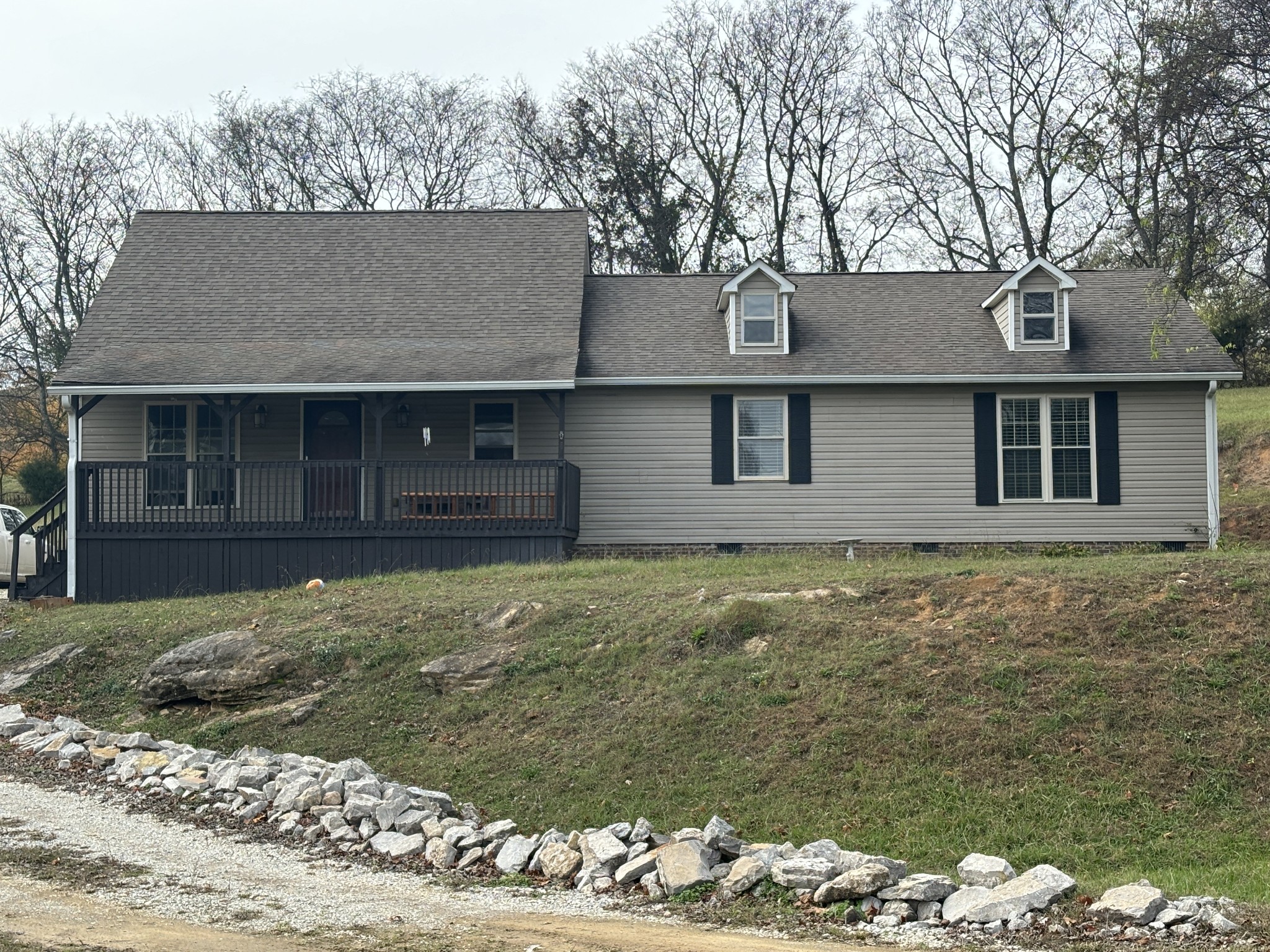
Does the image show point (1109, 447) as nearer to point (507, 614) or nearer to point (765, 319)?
point (765, 319)

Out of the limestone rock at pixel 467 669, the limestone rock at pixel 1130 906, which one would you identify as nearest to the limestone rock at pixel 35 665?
the limestone rock at pixel 467 669

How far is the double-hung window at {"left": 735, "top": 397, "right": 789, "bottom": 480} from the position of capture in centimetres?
1900

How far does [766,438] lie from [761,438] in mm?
83

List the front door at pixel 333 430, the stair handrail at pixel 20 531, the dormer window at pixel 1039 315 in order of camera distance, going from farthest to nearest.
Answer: the front door at pixel 333 430
the dormer window at pixel 1039 315
the stair handrail at pixel 20 531

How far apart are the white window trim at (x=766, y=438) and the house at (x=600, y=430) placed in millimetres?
38

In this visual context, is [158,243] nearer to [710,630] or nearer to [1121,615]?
[710,630]

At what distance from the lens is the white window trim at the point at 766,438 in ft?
62.1

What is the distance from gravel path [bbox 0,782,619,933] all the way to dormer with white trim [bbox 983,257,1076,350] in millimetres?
13704

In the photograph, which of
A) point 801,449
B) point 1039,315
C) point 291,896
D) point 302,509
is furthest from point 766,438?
point 291,896

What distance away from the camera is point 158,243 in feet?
71.5

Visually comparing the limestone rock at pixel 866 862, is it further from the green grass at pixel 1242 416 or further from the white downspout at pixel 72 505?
the green grass at pixel 1242 416

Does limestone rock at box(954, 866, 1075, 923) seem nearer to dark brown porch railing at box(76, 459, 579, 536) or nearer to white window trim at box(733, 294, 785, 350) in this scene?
dark brown porch railing at box(76, 459, 579, 536)

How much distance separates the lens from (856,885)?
7.40 metres

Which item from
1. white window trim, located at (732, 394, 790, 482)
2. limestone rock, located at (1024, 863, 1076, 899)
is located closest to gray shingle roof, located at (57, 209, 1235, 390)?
white window trim, located at (732, 394, 790, 482)
